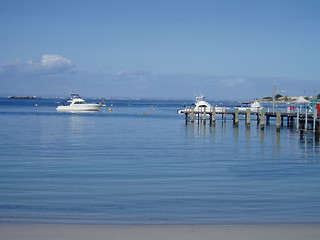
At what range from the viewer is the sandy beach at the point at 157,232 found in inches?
374

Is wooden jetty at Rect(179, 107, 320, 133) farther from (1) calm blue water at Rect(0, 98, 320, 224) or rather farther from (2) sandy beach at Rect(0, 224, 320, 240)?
(2) sandy beach at Rect(0, 224, 320, 240)

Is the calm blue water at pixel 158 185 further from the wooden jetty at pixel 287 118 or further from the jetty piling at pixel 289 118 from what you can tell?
the wooden jetty at pixel 287 118

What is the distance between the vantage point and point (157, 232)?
396 inches

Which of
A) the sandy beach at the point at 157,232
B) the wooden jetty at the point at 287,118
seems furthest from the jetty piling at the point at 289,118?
the sandy beach at the point at 157,232

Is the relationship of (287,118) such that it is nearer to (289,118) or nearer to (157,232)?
(289,118)

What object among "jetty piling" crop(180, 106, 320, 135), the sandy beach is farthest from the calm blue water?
"jetty piling" crop(180, 106, 320, 135)

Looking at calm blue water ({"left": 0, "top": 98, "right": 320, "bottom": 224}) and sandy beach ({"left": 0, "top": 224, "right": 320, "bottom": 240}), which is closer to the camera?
sandy beach ({"left": 0, "top": 224, "right": 320, "bottom": 240})

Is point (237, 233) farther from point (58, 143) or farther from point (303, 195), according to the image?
point (58, 143)

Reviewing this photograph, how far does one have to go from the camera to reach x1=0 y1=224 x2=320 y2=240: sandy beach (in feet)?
31.1

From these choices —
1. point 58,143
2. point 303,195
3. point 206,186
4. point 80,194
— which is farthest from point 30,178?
point 58,143

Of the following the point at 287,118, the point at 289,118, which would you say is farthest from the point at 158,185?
the point at 289,118

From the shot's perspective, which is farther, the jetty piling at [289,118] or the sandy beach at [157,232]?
the jetty piling at [289,118]

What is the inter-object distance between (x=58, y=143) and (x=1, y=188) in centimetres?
1667

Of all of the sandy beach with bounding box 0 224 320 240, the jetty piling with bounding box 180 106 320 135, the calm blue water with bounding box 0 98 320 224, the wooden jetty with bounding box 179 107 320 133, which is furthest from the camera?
the wooden jetty with bounding box 179 107 320 133
